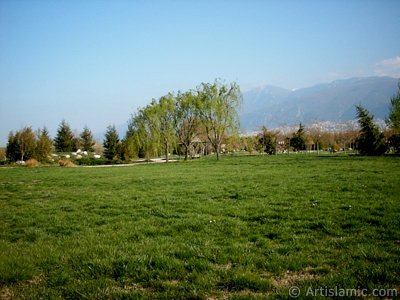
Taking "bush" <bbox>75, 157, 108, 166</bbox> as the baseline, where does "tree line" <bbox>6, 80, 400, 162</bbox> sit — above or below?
above

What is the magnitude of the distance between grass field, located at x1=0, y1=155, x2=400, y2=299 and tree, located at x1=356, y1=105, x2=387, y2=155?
4548 cm

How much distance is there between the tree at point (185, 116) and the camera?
58.4m

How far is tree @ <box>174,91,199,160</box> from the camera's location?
5838 centimetres

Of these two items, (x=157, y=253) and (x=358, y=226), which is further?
(x=358, y=226)

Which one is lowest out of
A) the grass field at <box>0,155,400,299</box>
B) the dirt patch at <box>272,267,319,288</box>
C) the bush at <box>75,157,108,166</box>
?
the dirt patch at <box>272,267,319,288</box>

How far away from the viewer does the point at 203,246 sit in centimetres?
795

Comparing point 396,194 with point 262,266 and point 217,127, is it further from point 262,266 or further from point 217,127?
point 217,127

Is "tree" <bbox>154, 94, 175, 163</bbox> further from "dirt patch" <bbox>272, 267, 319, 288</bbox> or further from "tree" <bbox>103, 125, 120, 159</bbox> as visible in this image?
"dirt patch" <bbox>272, 267, 319, 288</bbox>

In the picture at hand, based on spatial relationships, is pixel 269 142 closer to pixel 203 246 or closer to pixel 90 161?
pixel 90 161

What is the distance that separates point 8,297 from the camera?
5.78 meters

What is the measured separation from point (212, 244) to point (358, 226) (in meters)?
4.77

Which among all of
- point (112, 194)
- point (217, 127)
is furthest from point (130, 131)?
point (112, 194)

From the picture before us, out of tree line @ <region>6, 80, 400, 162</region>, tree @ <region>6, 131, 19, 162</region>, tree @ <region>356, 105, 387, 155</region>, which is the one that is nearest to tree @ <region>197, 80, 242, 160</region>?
tree line @ <region>6, 80, 400, 162</region>

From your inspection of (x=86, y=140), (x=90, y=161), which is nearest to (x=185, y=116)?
(x=90, y=161)
